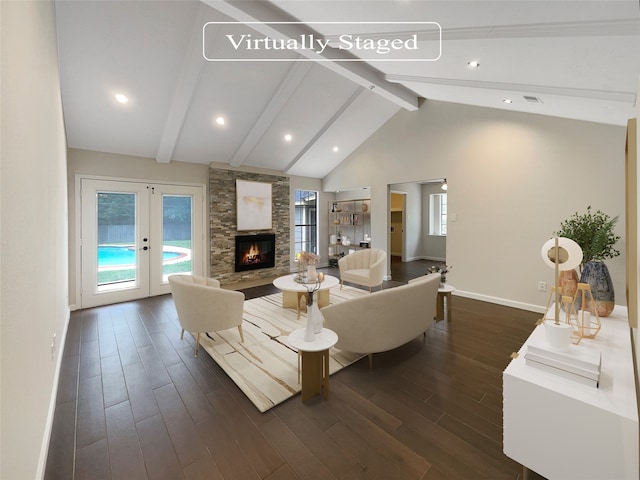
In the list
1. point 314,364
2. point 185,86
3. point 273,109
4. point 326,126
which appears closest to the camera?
point 314,364

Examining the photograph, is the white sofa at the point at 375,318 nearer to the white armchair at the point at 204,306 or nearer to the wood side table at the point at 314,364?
the wood side table at the point at 314,364

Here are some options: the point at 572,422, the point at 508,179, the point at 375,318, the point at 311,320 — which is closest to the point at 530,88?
the point at 508,179

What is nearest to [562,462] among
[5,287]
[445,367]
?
[445,367]

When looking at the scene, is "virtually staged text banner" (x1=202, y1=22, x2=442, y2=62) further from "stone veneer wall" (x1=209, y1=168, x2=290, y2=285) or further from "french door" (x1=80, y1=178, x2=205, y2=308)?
"french door" (x1=80, y1=178, x2=205, y2=308)

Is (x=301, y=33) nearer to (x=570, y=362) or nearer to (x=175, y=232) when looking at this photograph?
(x=570, y=362)

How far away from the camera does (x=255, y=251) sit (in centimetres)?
641

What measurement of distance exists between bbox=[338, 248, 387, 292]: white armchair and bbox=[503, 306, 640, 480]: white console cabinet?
334cm

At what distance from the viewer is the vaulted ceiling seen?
191 cm

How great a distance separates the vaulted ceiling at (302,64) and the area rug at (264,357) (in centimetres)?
307

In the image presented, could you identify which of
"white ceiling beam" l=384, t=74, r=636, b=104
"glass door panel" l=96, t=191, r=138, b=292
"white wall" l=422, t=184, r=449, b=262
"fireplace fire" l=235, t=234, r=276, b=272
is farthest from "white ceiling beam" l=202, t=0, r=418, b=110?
"white wall" l=422, t=184, r=449, b=262

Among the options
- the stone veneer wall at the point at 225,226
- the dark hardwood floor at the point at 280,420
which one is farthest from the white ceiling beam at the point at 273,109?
the dark hardwood floor at the point at 280,420

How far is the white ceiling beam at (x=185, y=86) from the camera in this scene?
302 cm

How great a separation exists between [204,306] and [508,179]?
16.0 ft

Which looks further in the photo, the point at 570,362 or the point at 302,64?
the point at 302,64
